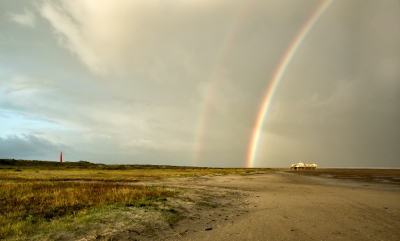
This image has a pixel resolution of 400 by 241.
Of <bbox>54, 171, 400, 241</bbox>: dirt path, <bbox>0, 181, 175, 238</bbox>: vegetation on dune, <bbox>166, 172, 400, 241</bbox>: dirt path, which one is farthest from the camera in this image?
<bbox>0, 181, 175, 238</bbox>: vegetation on dune

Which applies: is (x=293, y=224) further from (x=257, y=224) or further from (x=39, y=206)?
(x=39, y=206)

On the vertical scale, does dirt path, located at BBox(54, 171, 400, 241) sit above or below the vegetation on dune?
below

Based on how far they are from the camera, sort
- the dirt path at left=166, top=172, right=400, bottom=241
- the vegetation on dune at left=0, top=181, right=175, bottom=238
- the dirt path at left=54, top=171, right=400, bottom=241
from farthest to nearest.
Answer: the vegetation on dune at left=0, top=181, right=175, bottom=238 < the dirt path at left=166, top=172, right=400, bottom=241 < the dirt path at left=54, top=171, right=400, bottom=241

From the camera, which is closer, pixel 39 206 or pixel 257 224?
pixel 257 224

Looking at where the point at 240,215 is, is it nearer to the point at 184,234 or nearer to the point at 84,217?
the point at 184,234

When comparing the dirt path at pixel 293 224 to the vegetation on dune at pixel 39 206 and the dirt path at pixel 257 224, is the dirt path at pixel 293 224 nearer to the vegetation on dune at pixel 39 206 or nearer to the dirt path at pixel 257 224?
the dirt path at pixel 257 224

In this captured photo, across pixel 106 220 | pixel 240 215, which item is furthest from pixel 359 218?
pixel 106 220

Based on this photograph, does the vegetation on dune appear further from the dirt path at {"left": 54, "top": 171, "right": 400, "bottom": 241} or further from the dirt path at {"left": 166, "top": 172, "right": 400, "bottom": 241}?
the dirt path at {"left": 166, "top": 172, "right": 400, "bottom": 241}

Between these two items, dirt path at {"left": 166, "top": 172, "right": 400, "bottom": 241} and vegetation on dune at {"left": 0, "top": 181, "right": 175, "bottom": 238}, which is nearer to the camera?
dirt path at {"left": 166, "top": 172, "right": 400, "bottom": 241}

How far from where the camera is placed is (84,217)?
40.1 ft

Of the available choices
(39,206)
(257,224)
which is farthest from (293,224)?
(39,206)

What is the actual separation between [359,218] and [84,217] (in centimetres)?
1402

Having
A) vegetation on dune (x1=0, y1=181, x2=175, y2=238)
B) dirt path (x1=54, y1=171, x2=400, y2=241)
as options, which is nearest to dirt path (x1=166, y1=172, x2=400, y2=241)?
dirt path (x1=54, y1=171, x2=400, y2=241)

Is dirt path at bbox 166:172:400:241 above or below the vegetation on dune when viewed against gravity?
below
